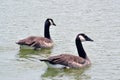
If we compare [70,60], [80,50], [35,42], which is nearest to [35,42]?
[35,42]

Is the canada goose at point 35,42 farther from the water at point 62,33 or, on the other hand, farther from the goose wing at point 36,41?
the water at point 62,33

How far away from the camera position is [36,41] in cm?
1902

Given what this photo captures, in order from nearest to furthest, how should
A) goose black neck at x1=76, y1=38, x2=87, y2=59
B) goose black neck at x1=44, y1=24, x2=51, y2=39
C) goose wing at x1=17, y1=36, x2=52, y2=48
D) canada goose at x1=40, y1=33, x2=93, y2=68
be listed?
canada goose at x1=40, y1=33, x2=93, y2=68 → goose black neck at x1=76, y1=38, x2=87, y2=59 → goose wing at x1=17, y1=36, x2=52, y2=48 → goose black neck at x1=44, y1=24, x2=51, y2=39

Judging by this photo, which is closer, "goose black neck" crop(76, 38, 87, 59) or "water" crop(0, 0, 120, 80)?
"water" crop(0, 0, 120, 80)

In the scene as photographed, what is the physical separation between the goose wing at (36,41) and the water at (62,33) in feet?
0.87

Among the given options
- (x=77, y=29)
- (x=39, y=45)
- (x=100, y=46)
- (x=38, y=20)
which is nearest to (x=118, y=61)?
(x=100, y=46)

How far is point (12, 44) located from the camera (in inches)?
755

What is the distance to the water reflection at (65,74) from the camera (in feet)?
50.2

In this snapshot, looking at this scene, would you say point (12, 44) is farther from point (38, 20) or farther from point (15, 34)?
point (38, 20)

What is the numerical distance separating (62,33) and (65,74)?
16.3 ft

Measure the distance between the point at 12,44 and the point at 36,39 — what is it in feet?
2.80

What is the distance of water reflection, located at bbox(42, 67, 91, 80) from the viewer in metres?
15.3

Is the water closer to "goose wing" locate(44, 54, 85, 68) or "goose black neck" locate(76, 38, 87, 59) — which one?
"goose wing" locate(44, 54, 85, 68)

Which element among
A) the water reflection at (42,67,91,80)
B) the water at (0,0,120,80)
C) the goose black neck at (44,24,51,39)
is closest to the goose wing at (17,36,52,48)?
the water at (0,0,120,80)
